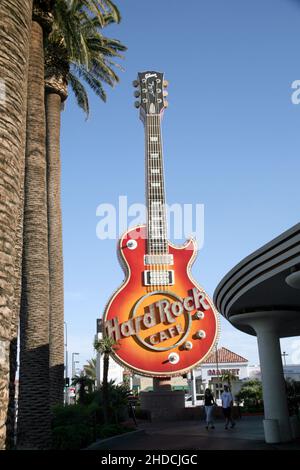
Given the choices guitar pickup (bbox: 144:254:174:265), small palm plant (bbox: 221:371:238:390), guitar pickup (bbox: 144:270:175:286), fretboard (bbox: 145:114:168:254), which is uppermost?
fretboard (bbox: 145:114:168:254)

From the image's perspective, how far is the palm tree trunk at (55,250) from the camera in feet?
67.9

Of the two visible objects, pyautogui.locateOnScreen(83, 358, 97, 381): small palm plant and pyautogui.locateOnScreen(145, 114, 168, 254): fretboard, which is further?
pyautogui.locateOnScreen(83, 358, 97, 381): small palm plant

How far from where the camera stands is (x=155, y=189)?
120ft

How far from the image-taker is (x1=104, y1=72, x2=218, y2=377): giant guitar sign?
32.3m

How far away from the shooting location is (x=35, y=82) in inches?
661

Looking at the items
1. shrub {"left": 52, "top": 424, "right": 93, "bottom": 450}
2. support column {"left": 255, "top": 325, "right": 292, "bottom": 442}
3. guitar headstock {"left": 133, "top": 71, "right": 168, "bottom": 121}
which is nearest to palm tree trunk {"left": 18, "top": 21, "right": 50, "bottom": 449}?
shrub {"left": 52, "top": 424, "right": 93, "bottom": 450}

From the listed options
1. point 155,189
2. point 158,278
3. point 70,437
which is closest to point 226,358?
point 158,278

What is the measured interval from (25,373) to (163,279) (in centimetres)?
1914

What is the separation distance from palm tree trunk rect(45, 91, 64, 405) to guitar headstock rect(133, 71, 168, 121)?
54.9 ft

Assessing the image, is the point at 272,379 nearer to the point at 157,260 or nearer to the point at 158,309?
the point at 158,309

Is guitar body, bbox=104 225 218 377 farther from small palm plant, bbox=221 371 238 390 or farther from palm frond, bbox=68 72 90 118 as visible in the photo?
small palm plant, bbox=221 371 238 390

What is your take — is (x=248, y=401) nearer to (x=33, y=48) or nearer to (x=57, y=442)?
(x=57, y=442)

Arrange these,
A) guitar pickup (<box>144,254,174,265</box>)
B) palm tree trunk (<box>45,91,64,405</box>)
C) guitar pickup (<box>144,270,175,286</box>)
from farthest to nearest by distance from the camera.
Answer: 1. guitar pickup (<box>144,254,174,265</box>)
2. guitar pickup (<box>144,270,175,286</box>)
3. palm tree trunk (<box>45,91,64,405</box>)
